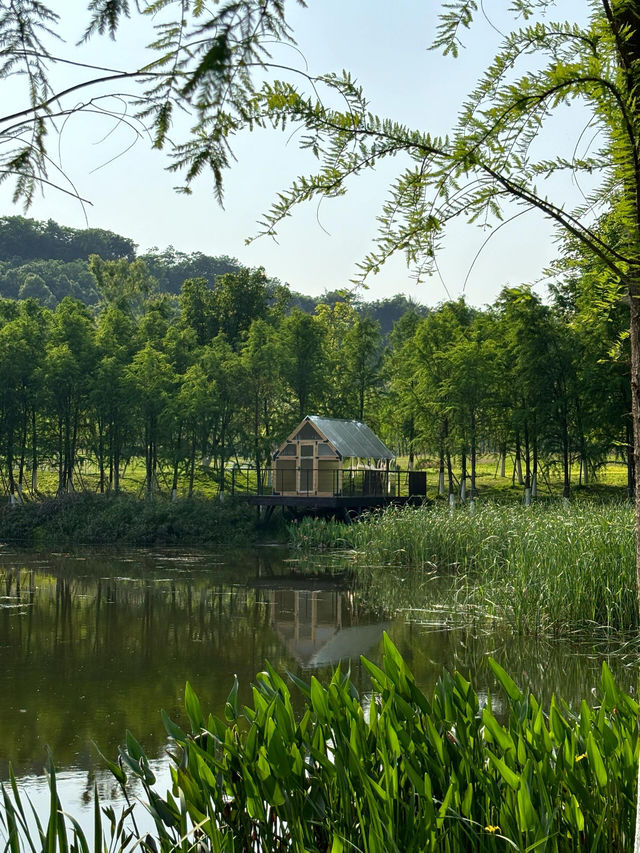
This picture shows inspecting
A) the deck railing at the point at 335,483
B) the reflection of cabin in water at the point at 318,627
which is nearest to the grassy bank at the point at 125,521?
the deck railing at the point at 335,483

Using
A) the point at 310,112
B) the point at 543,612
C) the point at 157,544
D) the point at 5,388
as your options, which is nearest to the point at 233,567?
the point at 157,544

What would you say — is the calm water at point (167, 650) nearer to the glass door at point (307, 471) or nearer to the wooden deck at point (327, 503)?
the wooden deck at point (327, 503)

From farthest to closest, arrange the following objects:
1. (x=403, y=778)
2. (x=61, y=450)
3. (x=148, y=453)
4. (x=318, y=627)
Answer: (x=148, y=453) < (x=61, y=450) < (x=318, y=627) < (x=403, y=778)

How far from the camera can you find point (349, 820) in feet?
10.2

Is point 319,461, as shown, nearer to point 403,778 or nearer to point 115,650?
point 115,650

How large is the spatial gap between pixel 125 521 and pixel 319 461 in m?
5.84

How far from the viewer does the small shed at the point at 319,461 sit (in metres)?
25.9

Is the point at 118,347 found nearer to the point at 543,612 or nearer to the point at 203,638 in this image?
the point at 203,638

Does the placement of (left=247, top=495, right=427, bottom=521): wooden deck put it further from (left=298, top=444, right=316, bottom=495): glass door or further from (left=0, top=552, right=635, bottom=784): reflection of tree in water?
(left=0, top=552, right=635, bottom=784): reflection of tree in water

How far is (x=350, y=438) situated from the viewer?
27734mm

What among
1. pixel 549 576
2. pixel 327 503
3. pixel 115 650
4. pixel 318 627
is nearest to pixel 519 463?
pixel 327 503

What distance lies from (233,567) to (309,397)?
47.9 feet

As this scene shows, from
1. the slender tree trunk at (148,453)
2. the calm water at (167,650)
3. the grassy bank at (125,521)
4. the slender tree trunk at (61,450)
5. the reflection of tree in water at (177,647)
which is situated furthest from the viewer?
the slender tree trunk at (61,450)

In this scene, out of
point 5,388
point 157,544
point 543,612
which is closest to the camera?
point 543,612
